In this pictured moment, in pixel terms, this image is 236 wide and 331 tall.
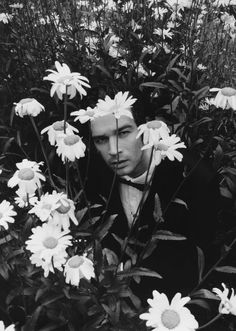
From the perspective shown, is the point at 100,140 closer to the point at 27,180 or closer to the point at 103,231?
the point at 103,231

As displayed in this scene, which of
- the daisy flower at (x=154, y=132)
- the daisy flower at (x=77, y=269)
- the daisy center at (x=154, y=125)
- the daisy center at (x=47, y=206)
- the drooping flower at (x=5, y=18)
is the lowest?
the daisy flower at (x=77, y=269)

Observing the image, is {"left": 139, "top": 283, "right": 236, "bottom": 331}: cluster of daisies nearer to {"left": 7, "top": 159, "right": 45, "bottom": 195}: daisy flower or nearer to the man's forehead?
{"left": 7, "top": 159, "right": 45, "bottom": 195}: daisy flower

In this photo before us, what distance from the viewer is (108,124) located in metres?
1.54

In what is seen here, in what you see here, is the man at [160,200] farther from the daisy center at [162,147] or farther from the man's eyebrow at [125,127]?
the daisy center at [162,147]

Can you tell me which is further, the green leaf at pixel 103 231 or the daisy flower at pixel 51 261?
the green leaf at pixel 103 231

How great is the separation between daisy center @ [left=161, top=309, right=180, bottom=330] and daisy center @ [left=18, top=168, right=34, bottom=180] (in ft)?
1.57

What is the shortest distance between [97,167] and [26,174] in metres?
0.64

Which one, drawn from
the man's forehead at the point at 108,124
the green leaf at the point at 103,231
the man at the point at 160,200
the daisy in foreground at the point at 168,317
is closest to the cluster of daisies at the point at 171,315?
the daisy in foreground at the point at 168,317

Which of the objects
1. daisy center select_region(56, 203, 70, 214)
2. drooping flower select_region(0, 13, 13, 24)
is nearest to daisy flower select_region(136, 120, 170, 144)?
daisy center select_region(56, 203, 70, 214)

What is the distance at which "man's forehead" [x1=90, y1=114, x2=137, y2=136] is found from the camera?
1.54 meters

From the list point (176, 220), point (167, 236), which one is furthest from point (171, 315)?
point (176, 220)

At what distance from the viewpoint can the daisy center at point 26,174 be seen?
118cm

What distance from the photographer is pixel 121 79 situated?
2.13m

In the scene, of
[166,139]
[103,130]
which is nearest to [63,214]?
[166,139]
